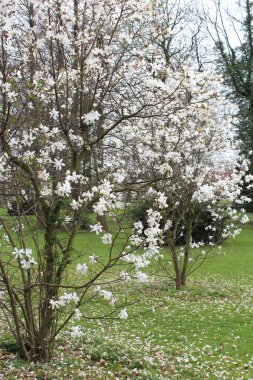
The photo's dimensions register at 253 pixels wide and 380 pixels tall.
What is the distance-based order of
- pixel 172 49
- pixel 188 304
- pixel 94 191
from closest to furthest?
pixel 94 191 → pixel 188 304 → pixel 172 49

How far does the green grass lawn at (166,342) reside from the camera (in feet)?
18.5

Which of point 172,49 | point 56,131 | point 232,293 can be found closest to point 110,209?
point 56,131

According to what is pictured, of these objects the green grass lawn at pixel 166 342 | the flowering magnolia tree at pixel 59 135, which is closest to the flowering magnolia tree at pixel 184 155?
the flowering magnolia tree at pixel 59 135

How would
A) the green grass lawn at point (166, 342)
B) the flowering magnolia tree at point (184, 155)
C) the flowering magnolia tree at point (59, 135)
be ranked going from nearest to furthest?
1. the flowering magnolia tree at point (59, 135)
2. the green grass lawn at point (166, 342)
3. the flowering magnolia tree at point (184, 155)

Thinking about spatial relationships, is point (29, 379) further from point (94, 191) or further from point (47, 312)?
point (94, 191)

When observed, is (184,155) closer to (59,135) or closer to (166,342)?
(166,342)

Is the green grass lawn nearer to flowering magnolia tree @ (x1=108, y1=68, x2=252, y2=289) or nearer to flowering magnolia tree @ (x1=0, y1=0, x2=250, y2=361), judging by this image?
flowering magnolia tree @ (x1=0, y1=0, x2=250, y2=361)

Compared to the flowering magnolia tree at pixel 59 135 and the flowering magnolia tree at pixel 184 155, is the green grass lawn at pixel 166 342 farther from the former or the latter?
the flowering magnolia tree at pixel 184 155

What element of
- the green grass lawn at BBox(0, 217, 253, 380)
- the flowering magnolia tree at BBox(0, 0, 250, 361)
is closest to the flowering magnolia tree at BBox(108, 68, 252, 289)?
the flowering magnolia tree at BBox(0, 0, 250, 361)

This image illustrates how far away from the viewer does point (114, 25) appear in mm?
6227

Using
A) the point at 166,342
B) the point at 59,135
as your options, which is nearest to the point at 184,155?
the point at 166,342

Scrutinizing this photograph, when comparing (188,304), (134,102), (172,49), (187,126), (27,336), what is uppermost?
(172,49)

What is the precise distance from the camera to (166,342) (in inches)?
298

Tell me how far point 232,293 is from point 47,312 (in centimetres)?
702
